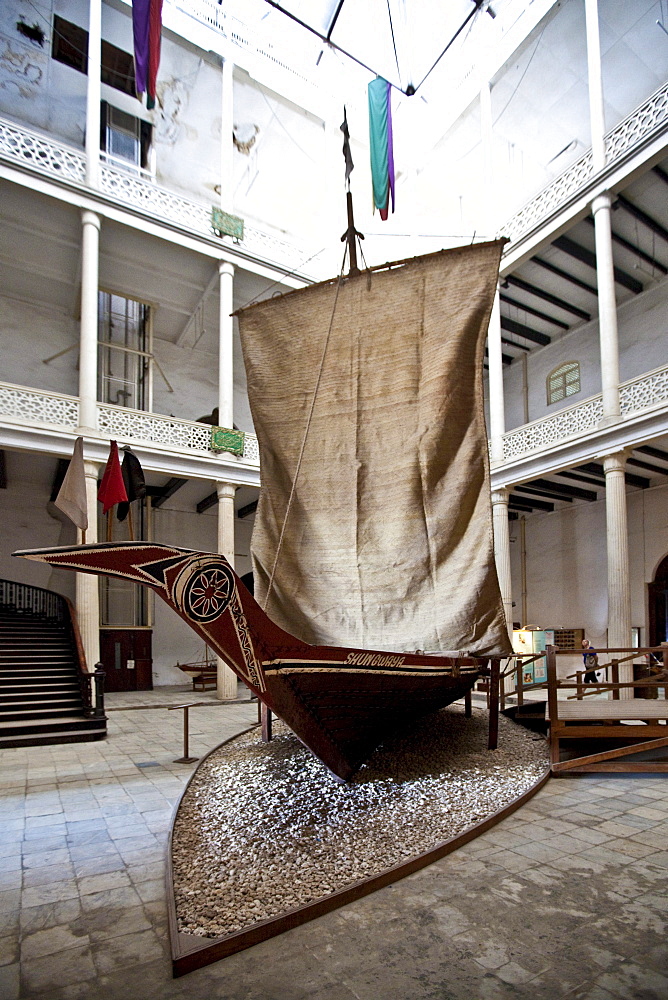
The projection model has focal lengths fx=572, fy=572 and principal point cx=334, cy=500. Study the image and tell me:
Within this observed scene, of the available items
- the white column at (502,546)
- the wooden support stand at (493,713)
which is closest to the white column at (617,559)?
the white column at (502,546)

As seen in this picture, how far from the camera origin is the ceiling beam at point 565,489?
45.4 feet

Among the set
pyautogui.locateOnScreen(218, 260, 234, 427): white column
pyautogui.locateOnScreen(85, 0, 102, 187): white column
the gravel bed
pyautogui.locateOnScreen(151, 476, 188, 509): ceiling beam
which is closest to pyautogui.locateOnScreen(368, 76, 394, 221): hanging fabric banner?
pyautogui.locateOnScreen(218, 260, 234, 427): white column

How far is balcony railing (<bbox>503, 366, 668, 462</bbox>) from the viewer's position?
30.9ft

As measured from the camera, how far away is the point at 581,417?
10656mm

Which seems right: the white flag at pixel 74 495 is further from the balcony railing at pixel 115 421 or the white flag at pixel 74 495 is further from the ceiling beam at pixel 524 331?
the ceiling beam at pixel 524 331

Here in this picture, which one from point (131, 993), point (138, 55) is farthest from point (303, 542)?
point (138, 55)

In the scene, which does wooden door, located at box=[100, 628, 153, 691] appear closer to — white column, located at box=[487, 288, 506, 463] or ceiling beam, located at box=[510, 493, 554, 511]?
white column, located at box=[487, 288, 506, 463]

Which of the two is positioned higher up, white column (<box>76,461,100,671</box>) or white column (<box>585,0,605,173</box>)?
white column (<box>585,0,605,173</box>)

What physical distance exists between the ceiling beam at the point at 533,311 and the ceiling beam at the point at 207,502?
8.68m

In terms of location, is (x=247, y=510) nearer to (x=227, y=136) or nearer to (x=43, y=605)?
(x=43, y=605)

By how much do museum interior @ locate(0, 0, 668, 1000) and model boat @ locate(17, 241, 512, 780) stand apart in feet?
0.13

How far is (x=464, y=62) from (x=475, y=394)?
433 inches

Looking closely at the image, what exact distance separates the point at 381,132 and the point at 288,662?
1107 centimetres

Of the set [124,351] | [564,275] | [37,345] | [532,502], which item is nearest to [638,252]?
[564,275]
